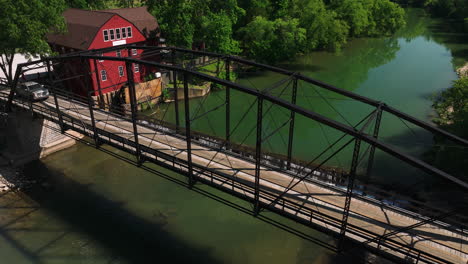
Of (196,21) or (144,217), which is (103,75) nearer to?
(196,21)

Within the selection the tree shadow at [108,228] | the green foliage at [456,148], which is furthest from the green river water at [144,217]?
the green foliage at [456,148]

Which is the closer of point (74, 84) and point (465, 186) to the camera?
point (465, 186)

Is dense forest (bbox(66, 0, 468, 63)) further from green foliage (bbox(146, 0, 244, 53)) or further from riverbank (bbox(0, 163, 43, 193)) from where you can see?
riverbank (bbox(0, 163, 43, 193))

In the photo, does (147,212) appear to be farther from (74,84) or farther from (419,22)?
(419,22)

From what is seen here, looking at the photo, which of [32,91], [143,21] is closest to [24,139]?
[32,91]

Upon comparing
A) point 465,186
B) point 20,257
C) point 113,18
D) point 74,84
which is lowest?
point 20,257

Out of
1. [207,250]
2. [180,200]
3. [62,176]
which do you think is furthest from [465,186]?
[62,176]

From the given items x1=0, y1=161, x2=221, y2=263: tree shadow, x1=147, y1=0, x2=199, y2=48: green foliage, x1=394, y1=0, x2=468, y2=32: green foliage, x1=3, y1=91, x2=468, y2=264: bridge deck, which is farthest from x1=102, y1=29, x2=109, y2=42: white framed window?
x1=394, y1=0, x2=468, y2=32: green foliage
